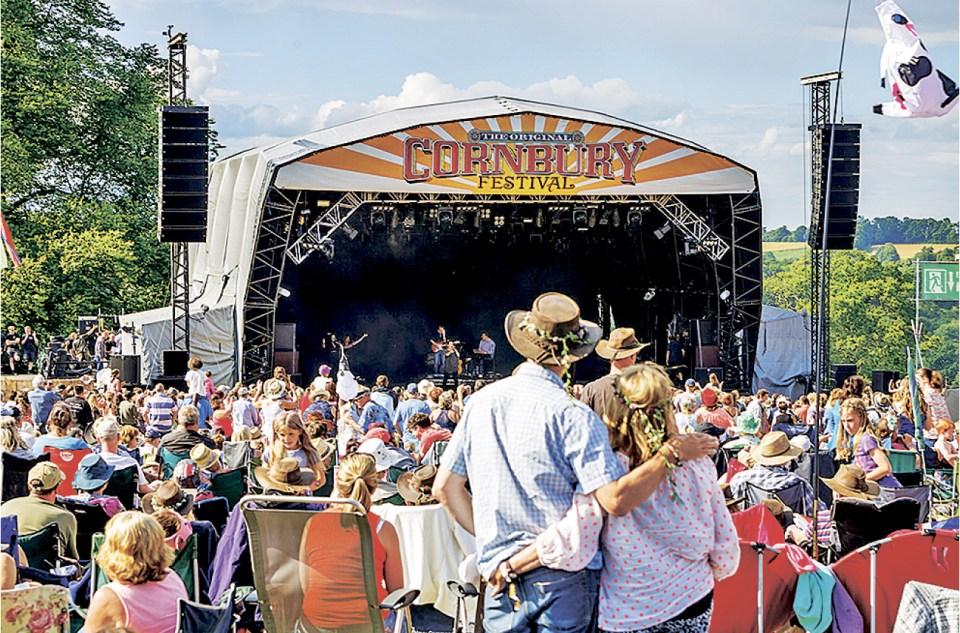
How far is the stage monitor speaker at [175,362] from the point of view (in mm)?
17938

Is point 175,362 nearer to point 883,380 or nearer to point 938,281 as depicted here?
point 883,380

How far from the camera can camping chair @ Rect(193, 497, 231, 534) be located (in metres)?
5.88

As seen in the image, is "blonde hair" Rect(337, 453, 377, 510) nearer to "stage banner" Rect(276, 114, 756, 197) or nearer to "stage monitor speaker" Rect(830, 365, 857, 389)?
"stage banner" Rect(276, 114, 756, 197)

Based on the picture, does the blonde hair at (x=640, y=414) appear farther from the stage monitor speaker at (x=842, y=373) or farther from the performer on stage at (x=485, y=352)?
the performer on stage at (x=485, y=352)

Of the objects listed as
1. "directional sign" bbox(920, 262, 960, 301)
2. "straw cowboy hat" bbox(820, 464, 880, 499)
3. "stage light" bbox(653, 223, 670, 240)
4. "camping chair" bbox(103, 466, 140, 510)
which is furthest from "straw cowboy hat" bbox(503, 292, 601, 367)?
"directional sign" bbox(920, 262, 960, 301)

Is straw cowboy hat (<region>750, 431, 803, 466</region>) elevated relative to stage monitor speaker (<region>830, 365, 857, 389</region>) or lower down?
elevated

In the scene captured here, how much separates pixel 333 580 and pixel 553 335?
1455mm

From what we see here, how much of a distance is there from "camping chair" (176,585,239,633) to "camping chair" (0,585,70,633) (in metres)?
0.37

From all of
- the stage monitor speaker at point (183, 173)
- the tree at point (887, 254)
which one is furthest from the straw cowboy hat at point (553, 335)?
the tree at point (887, 254)

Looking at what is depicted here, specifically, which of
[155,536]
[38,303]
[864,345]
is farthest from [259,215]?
[864,345]

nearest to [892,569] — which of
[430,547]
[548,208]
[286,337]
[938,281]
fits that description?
[430,547]

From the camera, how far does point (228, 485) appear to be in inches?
275

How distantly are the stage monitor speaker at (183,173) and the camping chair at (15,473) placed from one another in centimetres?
1004

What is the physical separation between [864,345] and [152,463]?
54.9 meters
